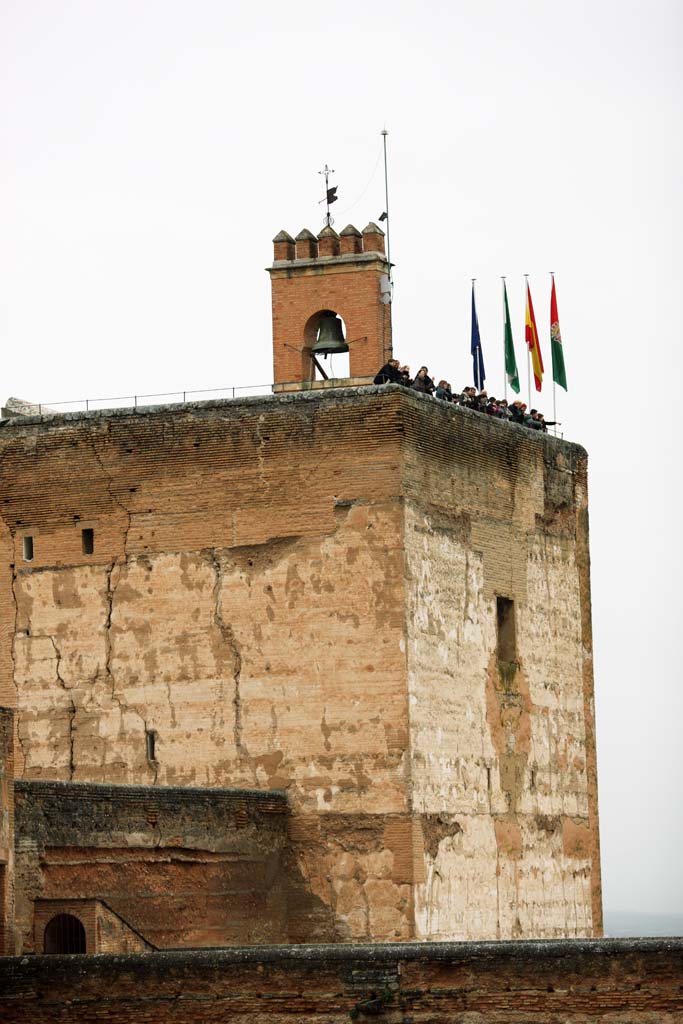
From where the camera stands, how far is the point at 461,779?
35.2m

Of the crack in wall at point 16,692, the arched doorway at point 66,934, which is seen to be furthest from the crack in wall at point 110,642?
the arched doorway at point 66,934

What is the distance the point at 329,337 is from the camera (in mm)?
38125

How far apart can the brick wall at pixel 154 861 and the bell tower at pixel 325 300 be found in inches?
274

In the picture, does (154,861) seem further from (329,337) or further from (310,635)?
(329,337)

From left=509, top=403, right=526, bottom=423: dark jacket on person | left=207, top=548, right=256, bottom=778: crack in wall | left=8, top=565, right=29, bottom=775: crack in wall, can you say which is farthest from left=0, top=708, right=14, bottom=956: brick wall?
left=509, top=403, right=526, bottom=423: dark jacket on person

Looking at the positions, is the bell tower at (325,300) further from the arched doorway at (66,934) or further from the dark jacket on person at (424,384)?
the arched doorway at (66,934)

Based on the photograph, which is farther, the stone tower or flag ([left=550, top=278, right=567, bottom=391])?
flag ([left=550, top=278, right=567, bottom=391])

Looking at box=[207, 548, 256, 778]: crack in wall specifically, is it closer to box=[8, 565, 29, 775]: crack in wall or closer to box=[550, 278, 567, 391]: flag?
box=[8, 565, 29, 775]: crack in wall

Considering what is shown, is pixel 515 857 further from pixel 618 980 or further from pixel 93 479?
pixel 618 980

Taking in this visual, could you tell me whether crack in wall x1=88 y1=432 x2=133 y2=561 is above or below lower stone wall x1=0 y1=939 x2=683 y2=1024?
above

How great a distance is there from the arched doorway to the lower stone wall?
2.49m

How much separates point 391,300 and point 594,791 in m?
7.51

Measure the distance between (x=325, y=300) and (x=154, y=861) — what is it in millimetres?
9675

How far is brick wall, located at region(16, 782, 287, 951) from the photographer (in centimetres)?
2978
